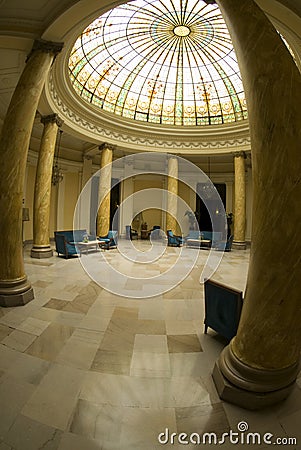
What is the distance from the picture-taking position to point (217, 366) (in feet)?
7.88

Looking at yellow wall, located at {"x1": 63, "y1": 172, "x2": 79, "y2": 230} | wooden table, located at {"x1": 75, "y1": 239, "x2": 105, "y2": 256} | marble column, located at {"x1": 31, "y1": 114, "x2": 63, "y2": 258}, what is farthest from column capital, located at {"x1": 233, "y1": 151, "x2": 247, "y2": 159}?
yellow wall, located at {"x1": 63, "y1": 172, "x2": 79, "y2": 230}

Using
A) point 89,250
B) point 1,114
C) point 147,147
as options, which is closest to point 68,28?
point 1,114

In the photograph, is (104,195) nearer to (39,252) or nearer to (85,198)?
(85,198)

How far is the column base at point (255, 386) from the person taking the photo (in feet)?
6.70

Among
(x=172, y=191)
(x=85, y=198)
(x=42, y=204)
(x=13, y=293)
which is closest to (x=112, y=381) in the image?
(x=13, y=293)

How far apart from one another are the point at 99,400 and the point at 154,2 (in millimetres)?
12340

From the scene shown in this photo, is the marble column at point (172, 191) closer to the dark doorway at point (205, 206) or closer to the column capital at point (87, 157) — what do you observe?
the dark doorway at point (205, 206)

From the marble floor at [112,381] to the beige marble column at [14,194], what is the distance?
16.6 inches

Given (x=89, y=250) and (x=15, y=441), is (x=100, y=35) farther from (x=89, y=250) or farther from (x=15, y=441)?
(x=15, y=441)

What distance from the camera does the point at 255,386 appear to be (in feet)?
6.72

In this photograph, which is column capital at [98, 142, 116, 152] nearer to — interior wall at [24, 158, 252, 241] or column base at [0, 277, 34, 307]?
interior wall at [24, 158, 252, 241]

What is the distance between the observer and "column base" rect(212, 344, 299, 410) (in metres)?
2.04

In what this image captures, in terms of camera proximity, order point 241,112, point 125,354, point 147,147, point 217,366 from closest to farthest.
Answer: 1. point 217,366
2. point 125,354
3. point 241,112
4. point 147,147

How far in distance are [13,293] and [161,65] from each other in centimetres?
1374
